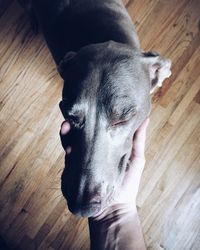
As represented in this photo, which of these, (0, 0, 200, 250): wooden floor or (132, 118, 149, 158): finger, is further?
(0, 0, 200, 250): wooden floor

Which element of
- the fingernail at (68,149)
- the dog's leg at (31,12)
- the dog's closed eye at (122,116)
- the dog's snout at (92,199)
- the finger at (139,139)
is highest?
the dog's leg at (31,12)

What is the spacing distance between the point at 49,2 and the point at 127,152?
1.11 meters

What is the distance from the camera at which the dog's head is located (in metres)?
1.76

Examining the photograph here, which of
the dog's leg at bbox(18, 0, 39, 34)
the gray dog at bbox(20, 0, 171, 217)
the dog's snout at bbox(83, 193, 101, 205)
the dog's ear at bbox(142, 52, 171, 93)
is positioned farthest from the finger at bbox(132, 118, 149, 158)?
the dog's leg at bbox(18, 0, 39, 34)

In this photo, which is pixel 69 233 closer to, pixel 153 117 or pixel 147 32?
pixel 153 117

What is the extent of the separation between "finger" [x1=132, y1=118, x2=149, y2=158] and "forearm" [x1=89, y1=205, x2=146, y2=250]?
0.30 metres

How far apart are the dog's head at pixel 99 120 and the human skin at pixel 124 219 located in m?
0.24

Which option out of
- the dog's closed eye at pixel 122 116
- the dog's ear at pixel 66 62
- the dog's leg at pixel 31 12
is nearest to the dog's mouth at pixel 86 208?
the dog's closed eye at pixel 122 116

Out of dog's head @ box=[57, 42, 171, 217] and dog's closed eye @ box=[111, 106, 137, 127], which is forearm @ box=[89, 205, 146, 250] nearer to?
dog's head @ box=[57, 42, 171, 217]

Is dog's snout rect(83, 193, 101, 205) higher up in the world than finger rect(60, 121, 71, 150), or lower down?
lower down

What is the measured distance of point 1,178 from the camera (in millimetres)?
2773

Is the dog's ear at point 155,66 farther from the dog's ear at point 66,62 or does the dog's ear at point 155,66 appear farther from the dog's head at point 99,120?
the dog's ear at point 66,62

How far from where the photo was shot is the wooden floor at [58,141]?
263cm

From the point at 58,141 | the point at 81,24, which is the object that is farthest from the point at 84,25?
the point at 58,141
